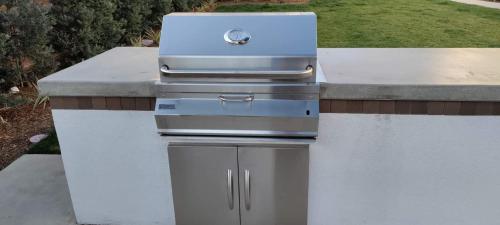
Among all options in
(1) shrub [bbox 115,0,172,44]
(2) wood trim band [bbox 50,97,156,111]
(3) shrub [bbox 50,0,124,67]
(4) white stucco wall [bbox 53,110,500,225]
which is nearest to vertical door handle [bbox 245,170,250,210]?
(4) white stucco wall [bbox 53,110,500,225]

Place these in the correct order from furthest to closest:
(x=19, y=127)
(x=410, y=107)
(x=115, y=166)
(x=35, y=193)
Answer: (x=19, y=127), (x=35, y=193), (x=115, y=166), (x=410, y=107)

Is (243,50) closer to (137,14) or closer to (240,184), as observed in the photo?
(240,184)

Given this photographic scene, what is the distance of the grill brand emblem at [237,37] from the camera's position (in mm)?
2199

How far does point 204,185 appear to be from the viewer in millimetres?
2465

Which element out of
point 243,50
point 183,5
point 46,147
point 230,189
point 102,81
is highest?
point 243,50

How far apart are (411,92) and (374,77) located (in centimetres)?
23

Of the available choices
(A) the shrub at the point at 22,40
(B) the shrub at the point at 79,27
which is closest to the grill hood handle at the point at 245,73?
(A) the shrub at the point at 22,40

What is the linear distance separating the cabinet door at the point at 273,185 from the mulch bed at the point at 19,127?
98.1 inches

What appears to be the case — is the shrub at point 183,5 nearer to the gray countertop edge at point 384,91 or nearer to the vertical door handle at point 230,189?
the gray countertop edge at point 384,91

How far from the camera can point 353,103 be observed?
2.33 metres

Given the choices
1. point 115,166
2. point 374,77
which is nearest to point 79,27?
point 115,166

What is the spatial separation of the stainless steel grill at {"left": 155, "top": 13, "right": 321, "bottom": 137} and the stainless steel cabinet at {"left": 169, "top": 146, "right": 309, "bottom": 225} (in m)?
0.16

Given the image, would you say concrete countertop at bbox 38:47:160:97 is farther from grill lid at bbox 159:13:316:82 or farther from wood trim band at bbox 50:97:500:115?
grill lid at bbox 159:13:316:82

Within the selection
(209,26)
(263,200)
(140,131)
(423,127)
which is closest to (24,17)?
(140,131)
